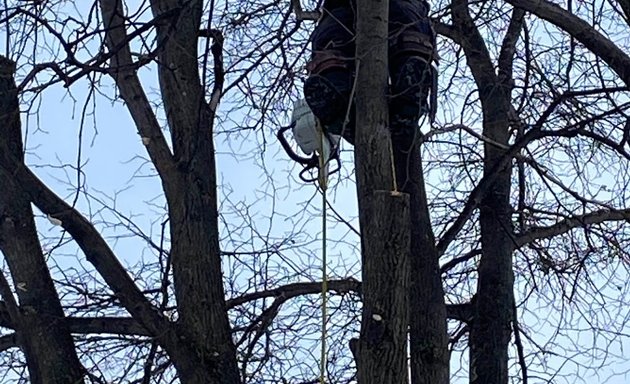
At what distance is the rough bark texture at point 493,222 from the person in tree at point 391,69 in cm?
62

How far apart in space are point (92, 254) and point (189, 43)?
942 millimetres

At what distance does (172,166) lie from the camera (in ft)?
13.3

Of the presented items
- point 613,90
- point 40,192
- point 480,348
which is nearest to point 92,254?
point 40,192

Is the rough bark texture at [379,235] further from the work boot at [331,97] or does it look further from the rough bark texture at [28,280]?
the rough bark texture at [28,280]

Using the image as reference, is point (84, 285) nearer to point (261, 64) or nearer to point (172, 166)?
point (172, 166)

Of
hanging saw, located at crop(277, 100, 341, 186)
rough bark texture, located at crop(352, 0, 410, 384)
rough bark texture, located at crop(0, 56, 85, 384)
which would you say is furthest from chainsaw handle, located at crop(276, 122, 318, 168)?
rough bark texture, located at crop(0, 56, 85, 384)

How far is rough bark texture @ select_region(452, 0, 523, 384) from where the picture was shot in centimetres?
389

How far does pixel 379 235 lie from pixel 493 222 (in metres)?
1.60

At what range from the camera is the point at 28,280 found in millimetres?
3891

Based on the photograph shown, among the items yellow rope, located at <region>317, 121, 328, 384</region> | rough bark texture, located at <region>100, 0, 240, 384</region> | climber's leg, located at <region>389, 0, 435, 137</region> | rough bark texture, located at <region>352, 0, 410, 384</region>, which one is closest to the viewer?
rough bark texture, located at <region>352, 0, 410, 384</region>

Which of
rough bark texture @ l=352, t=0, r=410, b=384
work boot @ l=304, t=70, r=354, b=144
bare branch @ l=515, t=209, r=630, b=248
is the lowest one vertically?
rough bark texture @ l=352, t=0, r=410, b=384

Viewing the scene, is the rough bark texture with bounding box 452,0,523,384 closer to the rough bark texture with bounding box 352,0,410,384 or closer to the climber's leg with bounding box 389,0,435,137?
the climber's leg with bounding box 389,0,435,137

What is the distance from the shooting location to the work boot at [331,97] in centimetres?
308

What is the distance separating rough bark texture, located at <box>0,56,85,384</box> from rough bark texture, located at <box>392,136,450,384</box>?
1.25 meters
